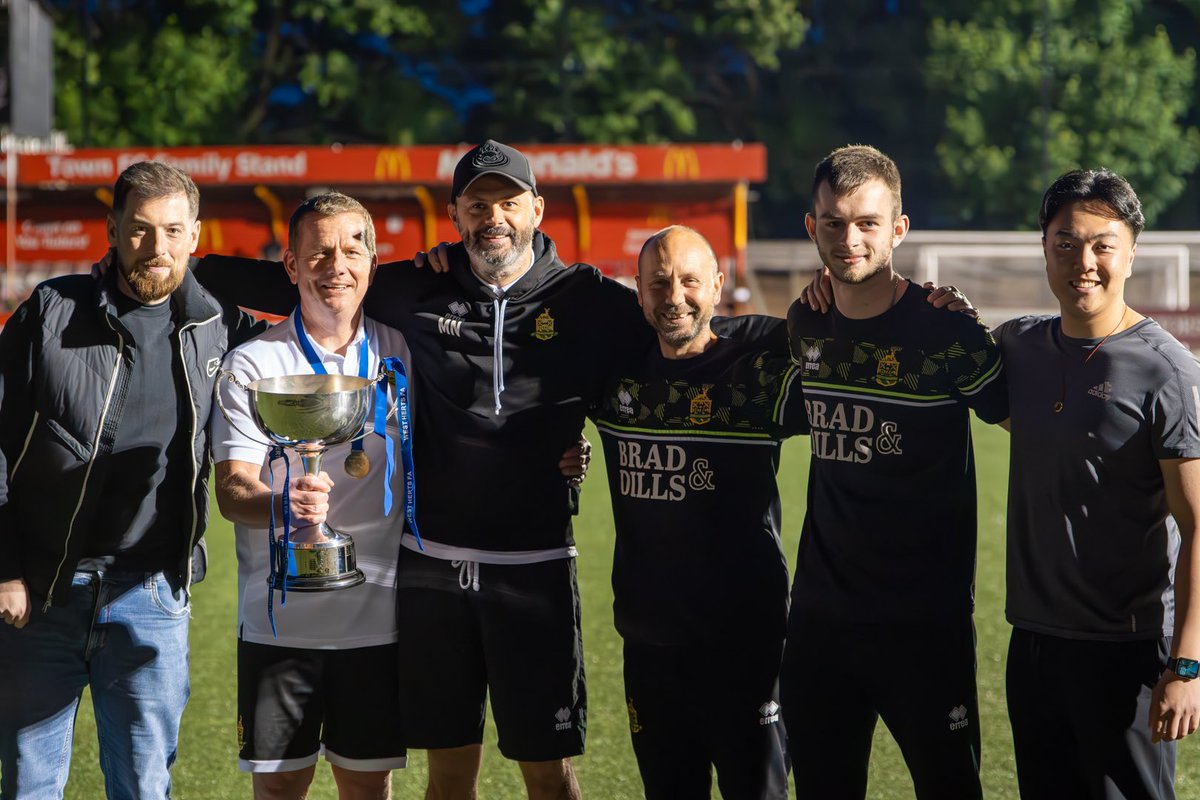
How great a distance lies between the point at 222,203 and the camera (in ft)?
75.4

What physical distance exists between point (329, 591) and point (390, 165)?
1998 centimetres

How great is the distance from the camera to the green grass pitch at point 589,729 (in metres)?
4.89

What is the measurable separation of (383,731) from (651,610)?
0.81 m

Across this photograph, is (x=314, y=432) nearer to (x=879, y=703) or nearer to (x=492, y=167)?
(x=492, y=167)

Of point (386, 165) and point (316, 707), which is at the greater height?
point (386, 165)

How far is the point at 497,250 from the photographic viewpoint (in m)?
3.75

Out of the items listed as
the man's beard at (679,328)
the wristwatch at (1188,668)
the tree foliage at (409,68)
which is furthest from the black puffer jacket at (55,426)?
the tree foliage at (409,68)

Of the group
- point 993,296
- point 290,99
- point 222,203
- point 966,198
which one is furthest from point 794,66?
point 222,203

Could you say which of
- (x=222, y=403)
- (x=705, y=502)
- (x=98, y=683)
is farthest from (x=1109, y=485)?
(x=98, y=683)

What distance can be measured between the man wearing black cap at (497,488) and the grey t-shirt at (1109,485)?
1.18 metres

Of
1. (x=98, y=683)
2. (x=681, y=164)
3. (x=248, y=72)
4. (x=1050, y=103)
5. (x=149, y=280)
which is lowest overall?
(x=98, y=683)

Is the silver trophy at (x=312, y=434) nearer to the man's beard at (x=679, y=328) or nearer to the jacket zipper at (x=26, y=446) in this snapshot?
the jacket zipper at (x=26, y=446)

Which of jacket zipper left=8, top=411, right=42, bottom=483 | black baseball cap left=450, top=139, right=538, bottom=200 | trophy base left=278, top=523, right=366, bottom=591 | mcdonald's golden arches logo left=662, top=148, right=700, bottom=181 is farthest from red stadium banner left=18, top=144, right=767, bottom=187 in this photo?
trophy base left=278, top=523, right=366, bottom=591

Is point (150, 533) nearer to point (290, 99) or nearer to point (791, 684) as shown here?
point (791, 684)
